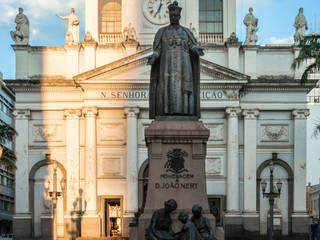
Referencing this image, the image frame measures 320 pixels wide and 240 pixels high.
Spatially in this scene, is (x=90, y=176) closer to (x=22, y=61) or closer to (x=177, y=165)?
(x=22, y=61)

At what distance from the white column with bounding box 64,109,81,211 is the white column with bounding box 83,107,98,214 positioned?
82 centimetres

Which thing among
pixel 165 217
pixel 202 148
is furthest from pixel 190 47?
pixel 165 217

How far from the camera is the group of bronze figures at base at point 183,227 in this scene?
40.9 feet

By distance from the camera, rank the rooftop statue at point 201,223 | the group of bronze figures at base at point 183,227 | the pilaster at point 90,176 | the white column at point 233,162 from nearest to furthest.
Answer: the group of bronze figures at base at point 183,227
the rooftop statue at point 201,223
the pilaster at point 90,176
the white column at point 233,162

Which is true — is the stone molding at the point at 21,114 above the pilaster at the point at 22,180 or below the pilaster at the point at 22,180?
above

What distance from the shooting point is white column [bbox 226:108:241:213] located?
40.0 metres

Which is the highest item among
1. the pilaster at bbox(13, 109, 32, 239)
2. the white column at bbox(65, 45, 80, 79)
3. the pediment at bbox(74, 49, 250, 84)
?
the white column at bbox(65, 45, 80, 79)

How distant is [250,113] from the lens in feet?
135

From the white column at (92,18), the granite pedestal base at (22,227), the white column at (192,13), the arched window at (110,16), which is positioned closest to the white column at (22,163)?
the granite pedestal base at (22,227)

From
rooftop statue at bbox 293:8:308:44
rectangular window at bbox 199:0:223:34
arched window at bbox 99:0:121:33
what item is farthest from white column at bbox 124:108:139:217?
rooftop statue at bbox 293:8:308:44

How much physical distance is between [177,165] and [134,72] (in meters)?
26.8

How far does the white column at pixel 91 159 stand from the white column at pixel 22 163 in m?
4.00

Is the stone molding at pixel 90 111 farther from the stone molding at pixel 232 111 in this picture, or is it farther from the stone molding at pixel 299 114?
the stone molding at pixel 299 114

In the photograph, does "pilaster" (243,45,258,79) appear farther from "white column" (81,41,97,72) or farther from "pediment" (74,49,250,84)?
"white column" (81,41,97,72)
